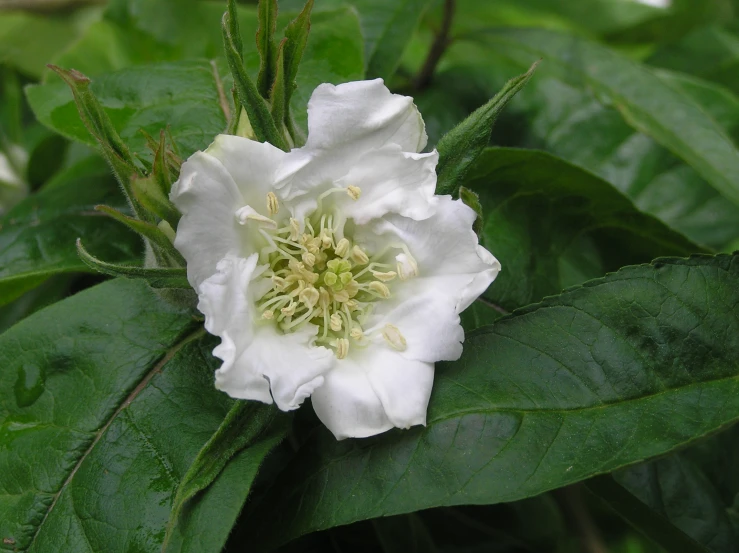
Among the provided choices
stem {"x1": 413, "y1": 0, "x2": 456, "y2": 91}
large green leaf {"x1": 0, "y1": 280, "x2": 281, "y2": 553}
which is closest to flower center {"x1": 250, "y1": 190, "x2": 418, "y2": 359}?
large green leaf {"x1": 0, "y1": 280, "x2": 281, "y2": 553}

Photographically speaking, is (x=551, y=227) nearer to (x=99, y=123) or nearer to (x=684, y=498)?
(x=684, y=498)

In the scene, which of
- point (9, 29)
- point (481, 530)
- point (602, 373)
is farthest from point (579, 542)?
point (9, 29)

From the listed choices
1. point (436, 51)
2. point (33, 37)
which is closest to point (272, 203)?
point (436, 51)

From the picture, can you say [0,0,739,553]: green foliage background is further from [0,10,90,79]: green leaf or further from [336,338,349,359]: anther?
[0,10,90,79]: green leaf

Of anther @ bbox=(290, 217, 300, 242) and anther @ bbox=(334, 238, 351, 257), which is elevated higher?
anther @ bbox=(290, 217, 300, 242)

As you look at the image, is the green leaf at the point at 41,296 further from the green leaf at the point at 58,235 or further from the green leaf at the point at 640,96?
the green leaf at the point at 640,96

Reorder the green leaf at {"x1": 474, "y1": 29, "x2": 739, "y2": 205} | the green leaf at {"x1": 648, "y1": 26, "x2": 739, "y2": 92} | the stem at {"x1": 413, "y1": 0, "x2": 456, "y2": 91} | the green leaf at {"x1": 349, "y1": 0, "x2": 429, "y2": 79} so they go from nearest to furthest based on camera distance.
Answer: the green leaf at {"x1": 474, "y1": 29, "x2": 739, "y2": 205} < the green leaf at {"x1": 349, "y1": 0, "x2": 429, "y2": 79} < the stem at {"x1": 413, "y1": 0, "x2": 456, "y2": 91} < the green leaf at {"x1": 648, "y1": 26, "x2": 739, "y2": 92}

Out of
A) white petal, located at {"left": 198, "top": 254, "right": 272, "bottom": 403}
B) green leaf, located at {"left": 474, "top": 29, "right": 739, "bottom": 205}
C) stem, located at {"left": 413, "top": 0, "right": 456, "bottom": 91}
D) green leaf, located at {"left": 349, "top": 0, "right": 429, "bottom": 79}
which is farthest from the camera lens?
stem, located at {"left": 413, "top": 0, "right": 456, "bottom": 91}
